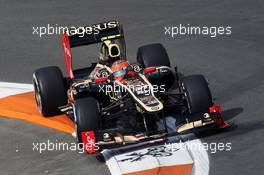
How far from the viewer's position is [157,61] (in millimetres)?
15984

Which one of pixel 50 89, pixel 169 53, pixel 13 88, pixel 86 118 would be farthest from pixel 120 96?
pixel 169 53

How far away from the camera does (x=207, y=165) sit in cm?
1207

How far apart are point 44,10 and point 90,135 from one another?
42.1 feet

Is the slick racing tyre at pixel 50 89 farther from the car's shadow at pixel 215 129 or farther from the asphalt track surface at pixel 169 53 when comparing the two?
the car's shadow at pixel 215 129

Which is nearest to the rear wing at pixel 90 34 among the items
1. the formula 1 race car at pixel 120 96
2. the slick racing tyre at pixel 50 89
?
the formula 1 race car at pixel 120 96

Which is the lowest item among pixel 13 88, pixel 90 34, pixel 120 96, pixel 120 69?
pixel 13 88

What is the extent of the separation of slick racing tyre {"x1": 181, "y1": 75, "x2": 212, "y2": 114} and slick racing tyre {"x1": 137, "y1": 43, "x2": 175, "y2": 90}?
2062 millimetres

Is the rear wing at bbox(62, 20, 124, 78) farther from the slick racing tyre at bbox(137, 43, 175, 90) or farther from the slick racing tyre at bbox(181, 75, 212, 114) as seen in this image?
the slick racing tyre at bbox(181, 75, 212, 114)

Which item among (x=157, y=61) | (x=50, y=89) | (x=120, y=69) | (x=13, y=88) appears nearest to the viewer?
(x=120, y=69)

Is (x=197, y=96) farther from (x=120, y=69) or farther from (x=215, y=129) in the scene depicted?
(x=120, y=69)

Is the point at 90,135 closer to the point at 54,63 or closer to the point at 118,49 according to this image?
the point at 118,49

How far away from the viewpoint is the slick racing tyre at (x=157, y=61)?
51.2 feet

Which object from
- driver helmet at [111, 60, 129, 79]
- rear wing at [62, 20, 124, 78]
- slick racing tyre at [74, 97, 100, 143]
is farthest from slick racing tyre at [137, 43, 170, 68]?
slick racing tyre at [74, 97, 100, 143]

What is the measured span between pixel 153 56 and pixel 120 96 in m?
2.01
